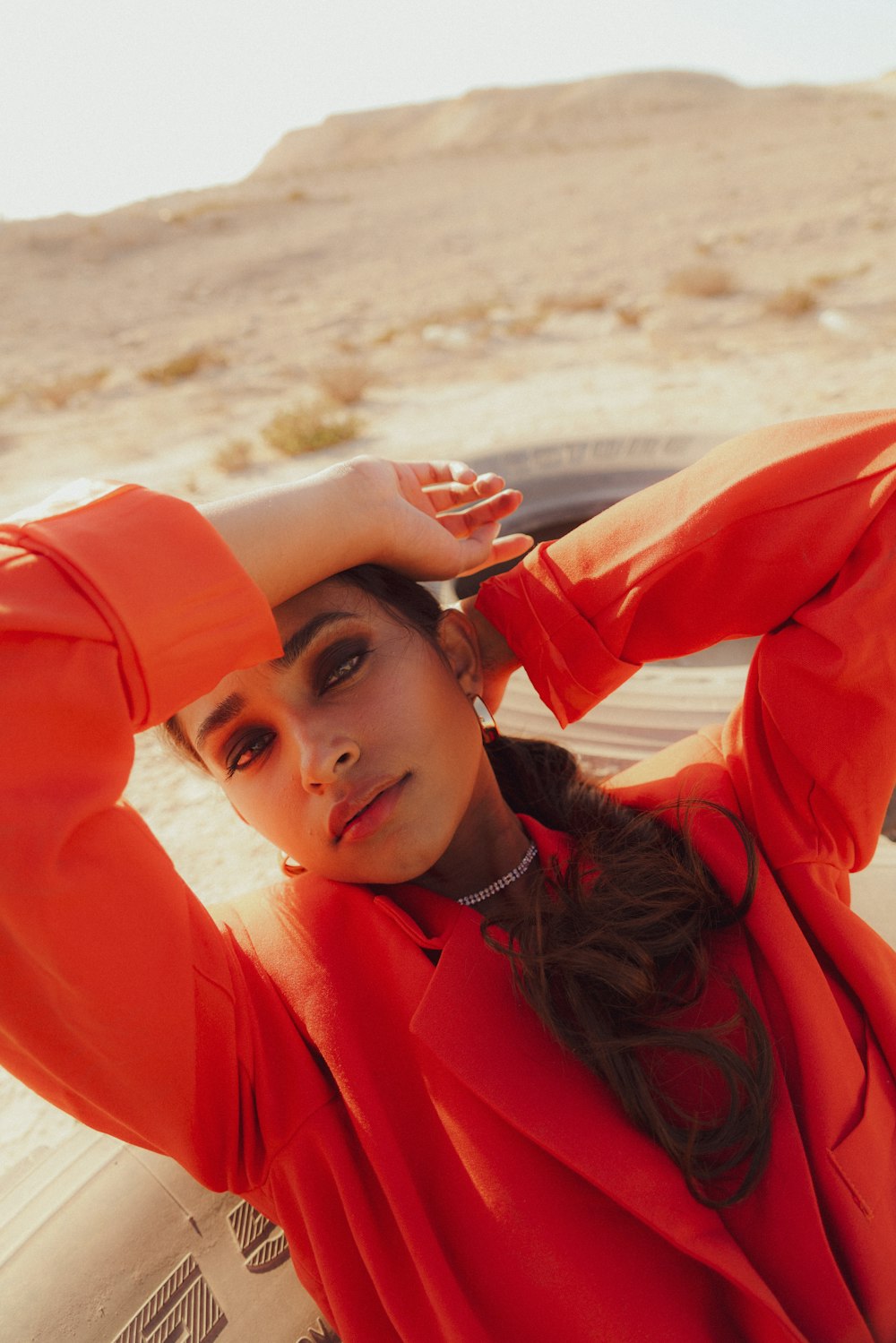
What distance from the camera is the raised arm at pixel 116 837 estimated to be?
A: 2.39 feet

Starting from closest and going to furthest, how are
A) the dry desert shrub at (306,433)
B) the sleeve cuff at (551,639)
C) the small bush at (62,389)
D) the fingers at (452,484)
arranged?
the sleeve cuff at (551,639) < the fingers at (452,484) < the dry desert shrub at (306,433) < the small bush at (62,389)

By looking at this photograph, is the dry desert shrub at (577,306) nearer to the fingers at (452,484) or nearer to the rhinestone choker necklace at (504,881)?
the fingers at (452,484)

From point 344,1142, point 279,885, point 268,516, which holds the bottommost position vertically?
point 344,1142

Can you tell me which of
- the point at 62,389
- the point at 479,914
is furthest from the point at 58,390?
the point at 479,914

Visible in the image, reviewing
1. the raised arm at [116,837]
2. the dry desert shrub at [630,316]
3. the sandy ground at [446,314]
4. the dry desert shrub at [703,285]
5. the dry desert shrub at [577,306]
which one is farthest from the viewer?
the dry desert shrub at [577,306]

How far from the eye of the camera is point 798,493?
1.06 m

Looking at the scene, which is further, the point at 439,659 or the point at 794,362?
the point at 794,362

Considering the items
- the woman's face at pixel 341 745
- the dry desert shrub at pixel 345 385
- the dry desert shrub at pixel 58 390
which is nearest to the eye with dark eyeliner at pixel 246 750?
the woman's face at pixel 341 745

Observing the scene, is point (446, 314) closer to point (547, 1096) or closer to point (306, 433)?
point (306, 433)

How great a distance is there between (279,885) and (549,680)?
44cm

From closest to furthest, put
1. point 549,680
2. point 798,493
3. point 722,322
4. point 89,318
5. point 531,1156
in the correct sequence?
→ point 531,1156 → point 798,493 → point 549,680 → point 722,322 → point 89,318

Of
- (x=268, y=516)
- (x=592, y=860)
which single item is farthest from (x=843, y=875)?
(x=268, y=516)

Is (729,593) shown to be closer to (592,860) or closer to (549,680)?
(549,680)

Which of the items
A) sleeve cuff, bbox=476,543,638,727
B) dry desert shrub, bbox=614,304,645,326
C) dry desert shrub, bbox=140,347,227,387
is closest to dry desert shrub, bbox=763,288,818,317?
dry desert shrub, bbox=614,304,645,326
